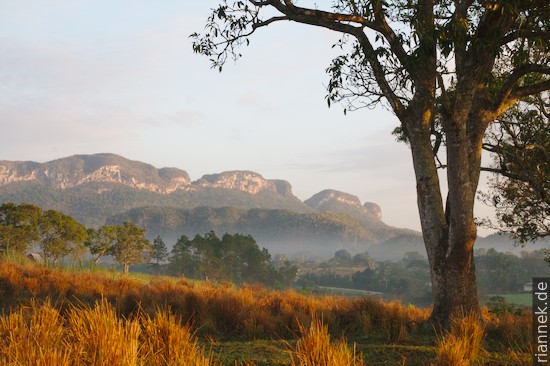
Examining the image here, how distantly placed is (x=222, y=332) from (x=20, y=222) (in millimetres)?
46021

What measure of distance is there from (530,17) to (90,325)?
29.2ft

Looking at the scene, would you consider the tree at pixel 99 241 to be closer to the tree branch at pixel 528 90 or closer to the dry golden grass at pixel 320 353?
the tree branch at pixel 528 90

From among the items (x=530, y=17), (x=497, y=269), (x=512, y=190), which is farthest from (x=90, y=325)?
(x=497, y=269)

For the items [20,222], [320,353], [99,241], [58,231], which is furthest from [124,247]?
[320,353]

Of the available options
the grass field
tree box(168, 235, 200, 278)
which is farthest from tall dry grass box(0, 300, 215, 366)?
tree box(168, 235, 200, 278)

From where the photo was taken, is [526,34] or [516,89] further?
[516,89]

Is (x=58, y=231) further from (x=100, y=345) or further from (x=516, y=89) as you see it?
(x=100, y=345)

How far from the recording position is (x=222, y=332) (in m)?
9.16

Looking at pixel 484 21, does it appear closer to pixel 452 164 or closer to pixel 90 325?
pixel 452 164

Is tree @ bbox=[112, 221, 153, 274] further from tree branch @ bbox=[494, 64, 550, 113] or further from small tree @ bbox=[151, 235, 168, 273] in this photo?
tree branch @ bbox=[494, 64, 550, 113]

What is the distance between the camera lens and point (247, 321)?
29.4ft

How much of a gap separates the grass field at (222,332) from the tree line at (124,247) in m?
7.49

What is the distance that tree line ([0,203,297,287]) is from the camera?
4684cm

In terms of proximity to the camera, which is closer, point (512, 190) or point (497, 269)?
point (512, 190)
